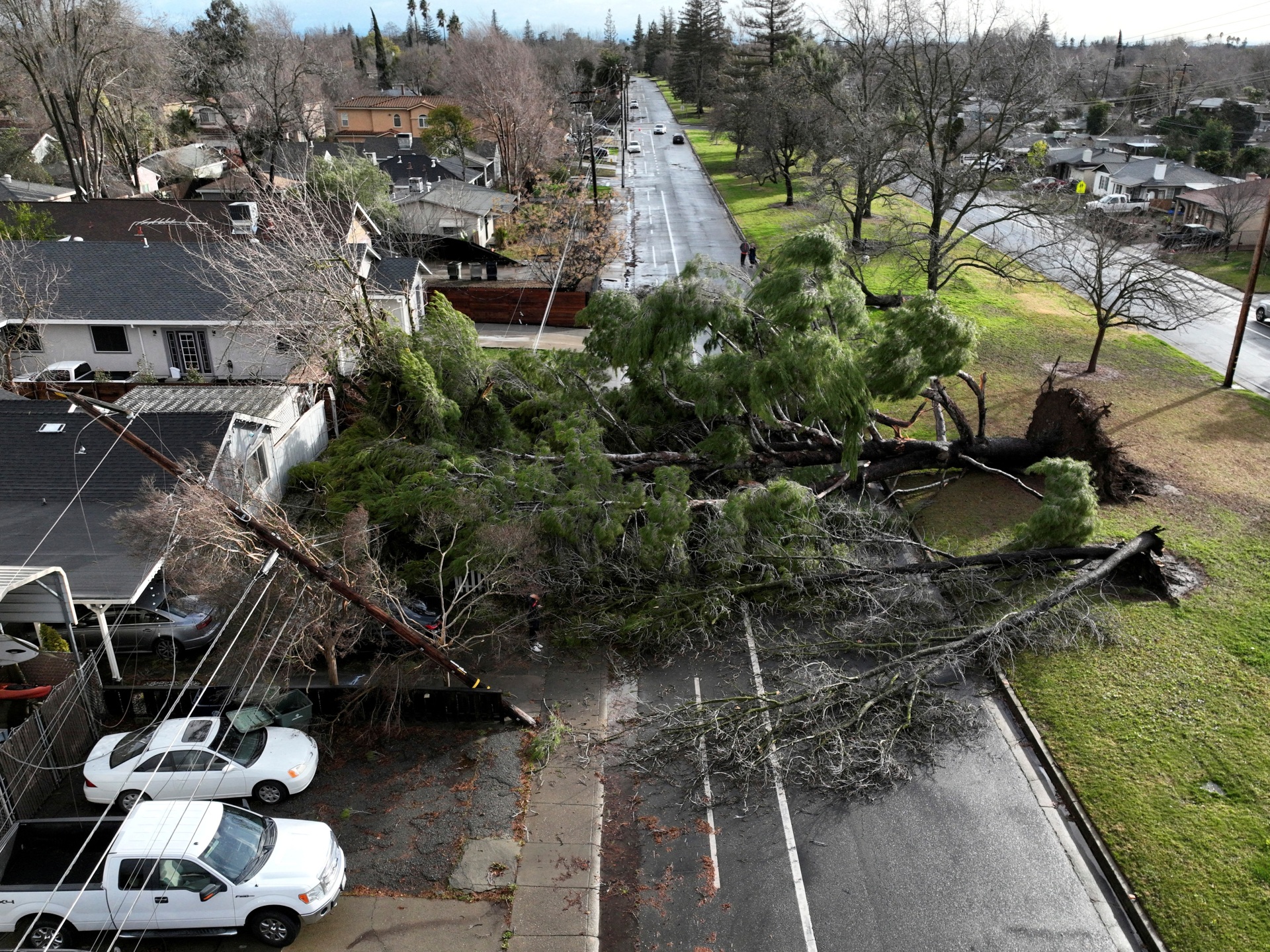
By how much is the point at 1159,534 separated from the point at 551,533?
42.3ft

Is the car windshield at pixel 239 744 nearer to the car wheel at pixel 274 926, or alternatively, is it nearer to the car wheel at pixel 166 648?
the car wheel at pixel 274 926

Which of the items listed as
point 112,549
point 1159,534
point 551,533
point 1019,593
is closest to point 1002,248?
point 1159,534

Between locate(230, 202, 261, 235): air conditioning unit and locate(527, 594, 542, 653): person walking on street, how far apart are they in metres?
19.7

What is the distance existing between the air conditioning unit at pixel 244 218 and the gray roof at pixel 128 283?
229 centimetres

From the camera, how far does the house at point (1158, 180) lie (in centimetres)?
6012

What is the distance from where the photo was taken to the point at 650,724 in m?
14.8

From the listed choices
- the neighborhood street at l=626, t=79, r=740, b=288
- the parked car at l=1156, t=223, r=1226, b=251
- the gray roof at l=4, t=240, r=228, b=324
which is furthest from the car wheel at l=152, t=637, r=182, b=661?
the parked car at l=1156, t=223, r=1226, b=251

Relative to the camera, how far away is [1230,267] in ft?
156

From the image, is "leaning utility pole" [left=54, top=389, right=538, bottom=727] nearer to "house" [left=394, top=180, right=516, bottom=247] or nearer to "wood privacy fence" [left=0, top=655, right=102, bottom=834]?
"wood privacy fence" [left=0, top=655, right=102, bottom=834]

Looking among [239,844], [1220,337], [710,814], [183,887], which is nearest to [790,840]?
[710,814]

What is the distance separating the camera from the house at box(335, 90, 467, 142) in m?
86.3

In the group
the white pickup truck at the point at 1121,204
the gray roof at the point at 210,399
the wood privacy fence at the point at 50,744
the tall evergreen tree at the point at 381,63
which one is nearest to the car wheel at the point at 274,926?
the wood privacy fence at the point at 50,744

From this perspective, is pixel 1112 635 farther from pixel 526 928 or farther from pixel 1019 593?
pixel 526 928

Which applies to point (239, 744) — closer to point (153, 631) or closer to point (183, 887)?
point (183, 887)
